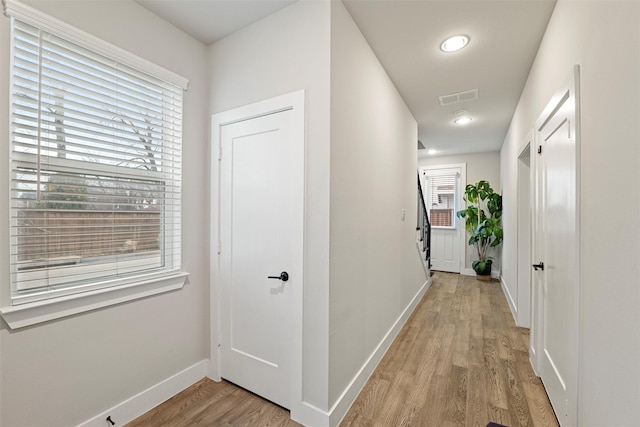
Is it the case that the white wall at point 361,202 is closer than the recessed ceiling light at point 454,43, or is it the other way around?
the white wall at point 361,202

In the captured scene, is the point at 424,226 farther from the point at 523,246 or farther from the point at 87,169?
the point at 87,169

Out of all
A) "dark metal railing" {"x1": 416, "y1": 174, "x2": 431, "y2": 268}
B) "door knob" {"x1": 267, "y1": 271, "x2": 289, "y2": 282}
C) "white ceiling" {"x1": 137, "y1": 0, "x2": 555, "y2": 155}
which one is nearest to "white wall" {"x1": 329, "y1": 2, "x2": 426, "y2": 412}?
"white ceiling" {"x1": 137, "y1": 0, "x2": 555, "y2": 155}

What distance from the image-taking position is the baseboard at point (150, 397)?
1684 millimetres

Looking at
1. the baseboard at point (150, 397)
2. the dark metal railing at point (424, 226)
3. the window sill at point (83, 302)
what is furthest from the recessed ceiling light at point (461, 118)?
the baseboard at point (150, 397)

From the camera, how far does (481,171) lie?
19.9 feet

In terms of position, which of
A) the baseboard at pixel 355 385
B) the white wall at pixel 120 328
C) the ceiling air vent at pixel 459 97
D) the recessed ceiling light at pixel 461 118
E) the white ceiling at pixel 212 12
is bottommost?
the baseboard at pixel 355 385

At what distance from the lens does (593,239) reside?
49.6 inches

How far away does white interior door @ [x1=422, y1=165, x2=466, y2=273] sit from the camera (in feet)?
20.5

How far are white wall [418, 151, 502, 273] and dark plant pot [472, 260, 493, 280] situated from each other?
1.02 feet

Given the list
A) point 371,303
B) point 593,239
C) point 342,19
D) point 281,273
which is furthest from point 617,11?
point 371,303

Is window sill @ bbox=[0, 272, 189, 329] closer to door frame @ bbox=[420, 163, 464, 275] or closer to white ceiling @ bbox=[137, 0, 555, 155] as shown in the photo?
white ceiling @ bbox=[137, 0, 555, 155]

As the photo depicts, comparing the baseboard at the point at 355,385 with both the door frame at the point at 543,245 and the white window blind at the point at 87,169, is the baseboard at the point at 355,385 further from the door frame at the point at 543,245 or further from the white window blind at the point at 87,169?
the white window blind at the point at 87,169

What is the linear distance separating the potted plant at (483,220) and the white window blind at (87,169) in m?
5.40

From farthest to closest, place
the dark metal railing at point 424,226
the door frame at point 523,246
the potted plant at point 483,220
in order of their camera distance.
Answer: the potted plant at point 483,220
the dark metal railing at point 424,226
the door frame at point 523,246
